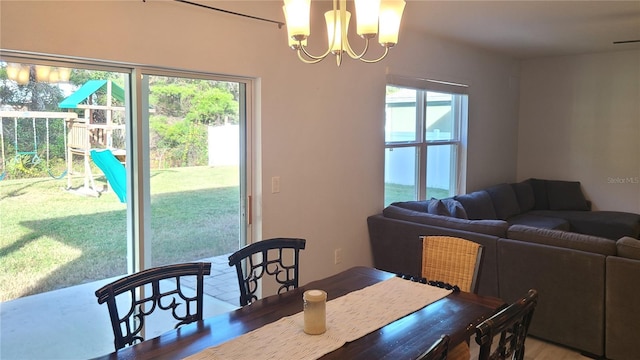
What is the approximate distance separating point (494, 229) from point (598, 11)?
84.6 inches

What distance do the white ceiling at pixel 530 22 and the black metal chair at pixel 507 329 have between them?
2.77 metres

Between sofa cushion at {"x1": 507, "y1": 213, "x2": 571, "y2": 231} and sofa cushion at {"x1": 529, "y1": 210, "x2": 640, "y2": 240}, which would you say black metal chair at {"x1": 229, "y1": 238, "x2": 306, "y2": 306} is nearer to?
sofa cushion at {"x1": 507, "y1": 213, "x2": 571, "y2": 231}

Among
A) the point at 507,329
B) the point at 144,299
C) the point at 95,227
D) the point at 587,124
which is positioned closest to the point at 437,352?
the point at 507,329

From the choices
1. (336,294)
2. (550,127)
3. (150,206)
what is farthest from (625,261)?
(550,127)

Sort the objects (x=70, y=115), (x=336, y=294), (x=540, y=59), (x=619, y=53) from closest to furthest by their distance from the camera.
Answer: (x=336, y=294), (x=70, y=115), (x=619, y=53), (x=540, y=59)

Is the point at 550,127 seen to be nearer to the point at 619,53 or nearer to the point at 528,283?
the point at 619,53

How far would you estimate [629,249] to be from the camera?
293cm

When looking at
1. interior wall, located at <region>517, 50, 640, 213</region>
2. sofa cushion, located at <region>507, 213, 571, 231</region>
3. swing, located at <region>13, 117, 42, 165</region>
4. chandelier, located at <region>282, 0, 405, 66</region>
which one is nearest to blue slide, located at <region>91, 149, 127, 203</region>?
swing, located at <region>13, 117, 42, 165</region>

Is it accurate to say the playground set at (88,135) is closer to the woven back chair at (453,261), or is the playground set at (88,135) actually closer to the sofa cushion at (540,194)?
the woven back chair at (453,261)

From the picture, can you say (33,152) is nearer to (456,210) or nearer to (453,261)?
(453,261)

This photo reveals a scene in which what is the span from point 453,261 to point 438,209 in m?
1.77

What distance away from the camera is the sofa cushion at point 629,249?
9.53ft

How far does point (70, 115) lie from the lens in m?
2.62

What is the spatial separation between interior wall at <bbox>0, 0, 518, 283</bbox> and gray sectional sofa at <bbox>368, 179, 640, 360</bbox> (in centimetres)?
41
